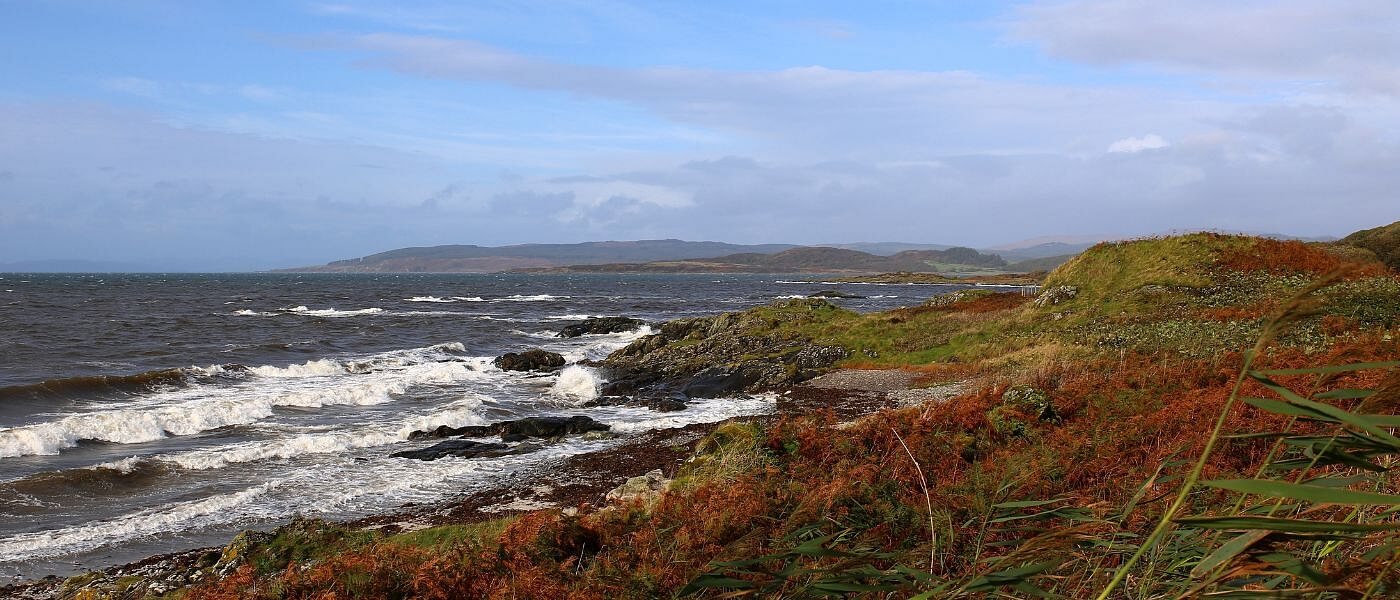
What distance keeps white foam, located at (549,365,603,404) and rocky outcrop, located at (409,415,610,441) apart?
4212 millimetres

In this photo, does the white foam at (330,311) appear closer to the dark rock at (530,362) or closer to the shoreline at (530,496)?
the dark rock at (530,362)

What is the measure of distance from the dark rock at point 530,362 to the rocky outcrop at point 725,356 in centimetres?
201

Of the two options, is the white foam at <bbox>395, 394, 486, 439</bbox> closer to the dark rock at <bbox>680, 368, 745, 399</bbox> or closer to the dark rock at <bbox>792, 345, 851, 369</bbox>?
the dark rock at <bbox>680, 368, 745, 399</bbox>

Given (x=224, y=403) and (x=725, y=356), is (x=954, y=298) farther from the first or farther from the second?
(x=224, y=403)

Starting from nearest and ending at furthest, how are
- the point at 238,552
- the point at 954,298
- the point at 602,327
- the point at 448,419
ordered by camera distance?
the point at 238,552 < the point at 448,419 < the point at 954,298 < the point at 602,327

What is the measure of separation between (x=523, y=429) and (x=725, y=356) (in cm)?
1051

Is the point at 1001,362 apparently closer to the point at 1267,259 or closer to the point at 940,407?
the point at 940,407

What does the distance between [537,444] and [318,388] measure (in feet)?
34.3

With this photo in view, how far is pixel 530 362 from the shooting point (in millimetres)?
30203

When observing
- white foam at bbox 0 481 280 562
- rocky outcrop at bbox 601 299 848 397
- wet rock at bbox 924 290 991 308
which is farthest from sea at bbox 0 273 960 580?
wet rock at bbox 924 290 991 308

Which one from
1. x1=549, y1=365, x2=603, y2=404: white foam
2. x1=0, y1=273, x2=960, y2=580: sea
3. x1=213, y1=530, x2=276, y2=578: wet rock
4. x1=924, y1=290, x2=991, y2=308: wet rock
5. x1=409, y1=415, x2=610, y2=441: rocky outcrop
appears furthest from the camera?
x1=924, y1=290, x2=991, y2=308: wet rock

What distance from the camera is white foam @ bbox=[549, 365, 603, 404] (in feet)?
76.2

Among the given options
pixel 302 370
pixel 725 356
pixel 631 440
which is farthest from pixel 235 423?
pixel 725 356

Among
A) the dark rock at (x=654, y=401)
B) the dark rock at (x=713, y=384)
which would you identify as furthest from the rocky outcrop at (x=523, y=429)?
the dark rock at (x=713, y=384)
